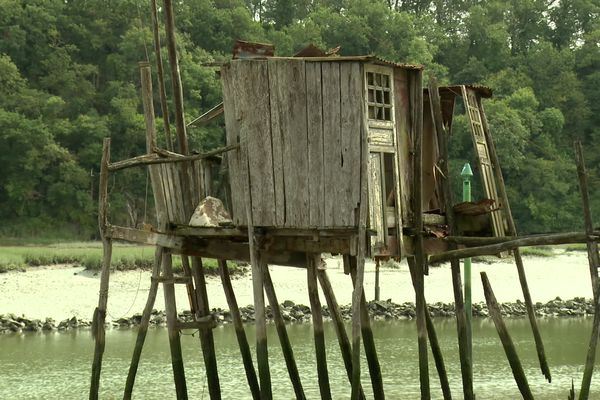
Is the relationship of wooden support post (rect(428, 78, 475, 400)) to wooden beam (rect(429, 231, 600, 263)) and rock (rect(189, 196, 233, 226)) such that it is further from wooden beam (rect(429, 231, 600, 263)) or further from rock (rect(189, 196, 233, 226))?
rock (rect(189, 196, 233, 226))

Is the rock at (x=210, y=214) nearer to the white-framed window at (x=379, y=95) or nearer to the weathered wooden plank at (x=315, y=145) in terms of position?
the weathered wooden plank at (x=315, y=145)

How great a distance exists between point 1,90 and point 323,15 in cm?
2252

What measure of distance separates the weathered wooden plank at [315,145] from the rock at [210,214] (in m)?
1.71

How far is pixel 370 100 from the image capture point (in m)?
17.1

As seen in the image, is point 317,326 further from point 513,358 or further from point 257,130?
point 257,130

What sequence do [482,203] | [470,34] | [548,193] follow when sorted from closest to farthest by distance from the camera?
[482,203]
[548,193]
[470,34]

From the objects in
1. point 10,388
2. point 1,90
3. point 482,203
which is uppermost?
point 1,90

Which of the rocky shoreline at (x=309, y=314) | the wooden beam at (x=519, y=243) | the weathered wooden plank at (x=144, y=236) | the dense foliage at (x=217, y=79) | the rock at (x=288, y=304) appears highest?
the dense foliage at (x=217, y=79)

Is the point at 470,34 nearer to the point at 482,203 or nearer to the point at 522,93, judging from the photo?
the point at 522,93

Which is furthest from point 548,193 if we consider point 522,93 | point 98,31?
point 98,31

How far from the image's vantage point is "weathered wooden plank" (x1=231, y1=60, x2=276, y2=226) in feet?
56.5

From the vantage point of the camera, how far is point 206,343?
61.8 feet

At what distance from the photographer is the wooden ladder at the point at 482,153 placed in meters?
19.1

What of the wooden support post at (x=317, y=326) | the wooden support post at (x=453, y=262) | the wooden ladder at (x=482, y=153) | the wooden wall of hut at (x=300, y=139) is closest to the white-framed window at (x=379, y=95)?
the wooden wall of hut at (x=300, y=139)
